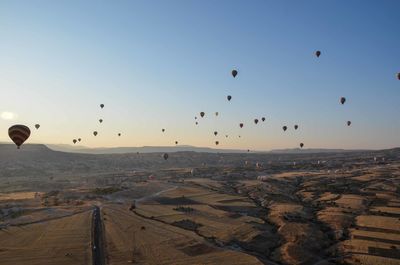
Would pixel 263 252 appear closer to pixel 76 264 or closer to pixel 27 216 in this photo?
pixel 76 264

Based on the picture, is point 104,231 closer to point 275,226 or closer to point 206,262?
point 206,262

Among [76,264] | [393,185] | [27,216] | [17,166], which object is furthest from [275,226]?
[17,166]

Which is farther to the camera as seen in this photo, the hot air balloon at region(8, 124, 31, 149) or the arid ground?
the hot air balloon at region(8, 124, 31, 149)

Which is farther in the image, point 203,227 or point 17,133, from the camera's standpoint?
point 17,133

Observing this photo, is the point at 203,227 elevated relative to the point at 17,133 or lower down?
lower down

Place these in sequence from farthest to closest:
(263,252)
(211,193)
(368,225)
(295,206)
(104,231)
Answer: (211,193), (295,206), (368,225), (104,231), (263,252)

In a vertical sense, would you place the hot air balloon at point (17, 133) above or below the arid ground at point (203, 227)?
above

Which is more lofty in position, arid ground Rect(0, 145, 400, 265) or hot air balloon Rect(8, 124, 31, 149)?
hot air balloon Rect(8, 124, 31, 149)

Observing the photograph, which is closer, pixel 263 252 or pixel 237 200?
pixel 263 252

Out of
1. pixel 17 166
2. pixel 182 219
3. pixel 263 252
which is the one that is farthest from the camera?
pixel 17 166

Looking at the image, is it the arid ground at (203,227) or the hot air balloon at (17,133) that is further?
the hot air balloon at (17,133)
